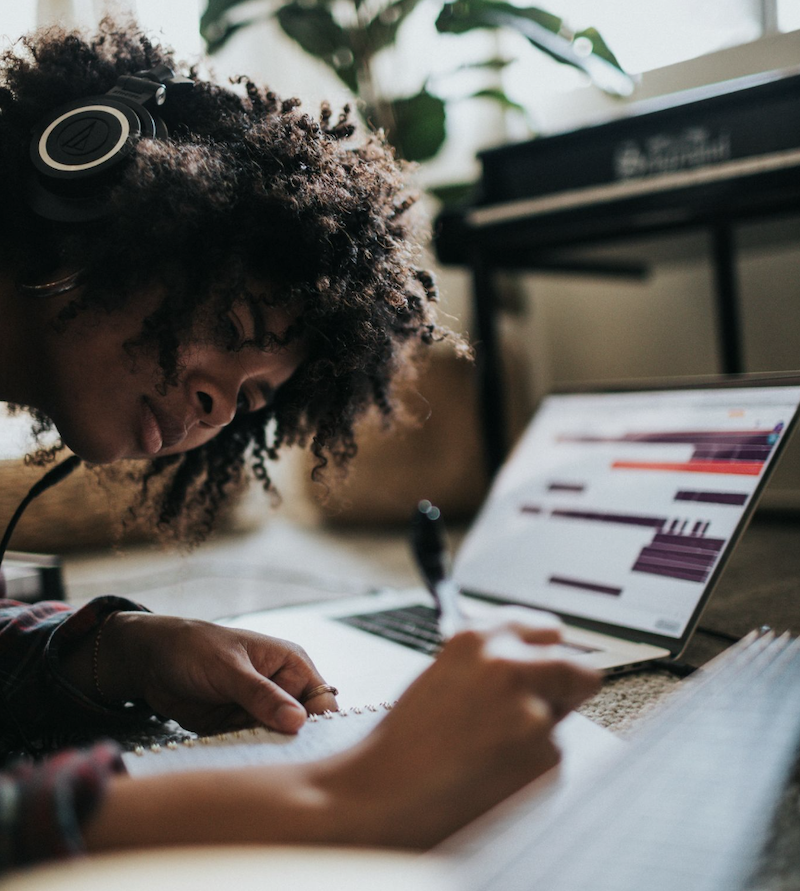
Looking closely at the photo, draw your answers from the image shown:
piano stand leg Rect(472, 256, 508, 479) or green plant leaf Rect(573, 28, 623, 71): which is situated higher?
green plant leaf Rect(573, 28, 623, 71)

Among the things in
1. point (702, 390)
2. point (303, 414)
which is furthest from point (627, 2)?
point (303, 414)

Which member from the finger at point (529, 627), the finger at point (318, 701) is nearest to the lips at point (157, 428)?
the finger at point (318, 701)

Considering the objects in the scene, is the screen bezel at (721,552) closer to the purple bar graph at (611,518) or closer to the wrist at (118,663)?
the purple bar graph at (611,518)

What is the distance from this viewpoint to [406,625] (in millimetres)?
784

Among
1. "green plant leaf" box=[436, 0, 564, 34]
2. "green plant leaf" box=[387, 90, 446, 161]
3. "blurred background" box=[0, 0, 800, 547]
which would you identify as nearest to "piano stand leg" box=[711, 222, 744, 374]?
"blurred background" box=[0, 0, 800, 547]

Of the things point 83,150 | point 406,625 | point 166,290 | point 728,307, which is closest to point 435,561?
point 406,625

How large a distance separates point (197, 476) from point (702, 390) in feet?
1.80

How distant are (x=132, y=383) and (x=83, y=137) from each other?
0.57 ft

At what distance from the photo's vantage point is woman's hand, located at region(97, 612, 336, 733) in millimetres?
497

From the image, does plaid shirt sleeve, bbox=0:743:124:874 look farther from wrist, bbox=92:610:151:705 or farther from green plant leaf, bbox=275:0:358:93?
green plant leaf, bbox=275:0:358:93

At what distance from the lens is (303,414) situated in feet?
2.63

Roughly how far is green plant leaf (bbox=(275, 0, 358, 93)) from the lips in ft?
4.11

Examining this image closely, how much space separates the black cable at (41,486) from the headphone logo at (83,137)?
27 cm

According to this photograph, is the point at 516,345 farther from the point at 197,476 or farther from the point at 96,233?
the point at 96,233
